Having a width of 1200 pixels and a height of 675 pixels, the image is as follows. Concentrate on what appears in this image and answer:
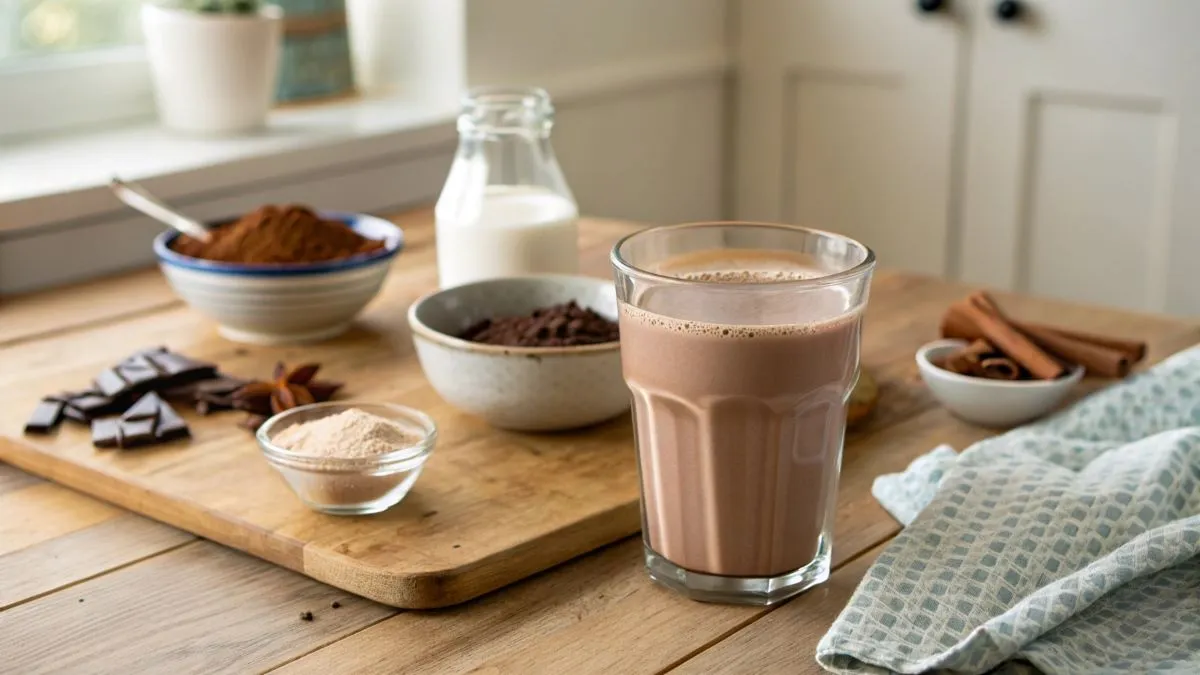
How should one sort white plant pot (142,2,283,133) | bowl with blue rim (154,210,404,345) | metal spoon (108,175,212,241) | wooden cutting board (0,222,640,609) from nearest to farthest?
wooden cutting board (0,222,640,609), bowl with blue rim (154,210,404,345), metal spoon (108,175,212,241), white plant pot (142,2,283,133)

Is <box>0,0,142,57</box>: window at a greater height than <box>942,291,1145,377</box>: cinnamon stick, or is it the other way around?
<box>0,0,142,57</box>: window

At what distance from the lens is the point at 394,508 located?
3.38 feet

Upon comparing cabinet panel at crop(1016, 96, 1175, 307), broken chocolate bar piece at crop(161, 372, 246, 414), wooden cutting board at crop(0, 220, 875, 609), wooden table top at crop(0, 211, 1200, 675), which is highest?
broken chocolate bar piece at crop(161, 372, 246, 414)

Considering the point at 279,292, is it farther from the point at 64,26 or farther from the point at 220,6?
the point at 64,26

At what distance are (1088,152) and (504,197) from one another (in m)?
1.53

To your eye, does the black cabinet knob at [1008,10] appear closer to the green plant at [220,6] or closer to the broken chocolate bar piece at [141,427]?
the green plant at [220,6]

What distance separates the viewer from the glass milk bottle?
1.42 m

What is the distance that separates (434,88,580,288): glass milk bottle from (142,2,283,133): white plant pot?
778 millimetres

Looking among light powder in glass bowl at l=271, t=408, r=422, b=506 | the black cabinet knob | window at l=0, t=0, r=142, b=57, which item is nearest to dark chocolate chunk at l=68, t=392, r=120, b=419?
light powder in glass bowl at l=271, t=408, r=422, b=506

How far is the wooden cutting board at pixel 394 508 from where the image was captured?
3.09 ft

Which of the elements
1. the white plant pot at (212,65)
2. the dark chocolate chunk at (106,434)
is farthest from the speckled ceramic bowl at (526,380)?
the white plant pot at (212,65)

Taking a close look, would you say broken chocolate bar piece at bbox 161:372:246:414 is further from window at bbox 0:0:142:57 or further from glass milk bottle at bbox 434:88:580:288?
window at bbox 0:0:142:57

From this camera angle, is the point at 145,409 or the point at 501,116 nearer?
the point at 145,409

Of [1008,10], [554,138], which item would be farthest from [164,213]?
[1008,10]
